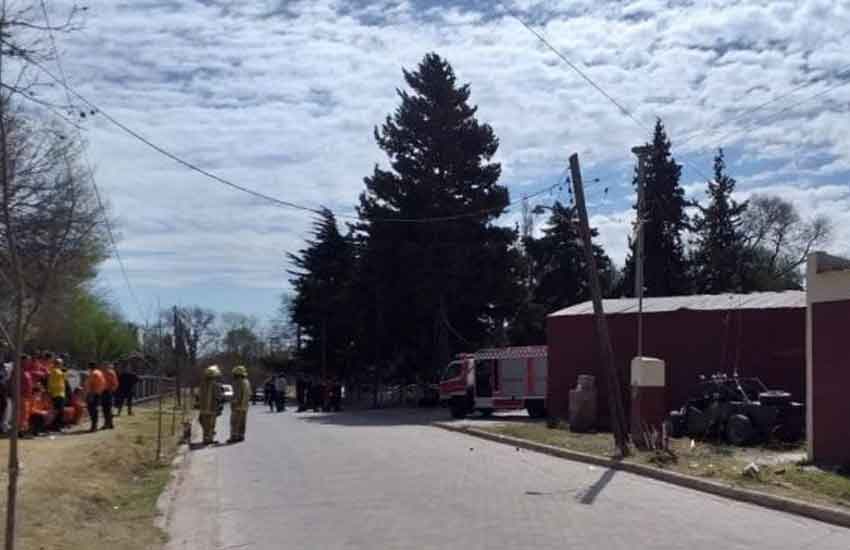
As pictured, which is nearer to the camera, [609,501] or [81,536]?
[81,536]

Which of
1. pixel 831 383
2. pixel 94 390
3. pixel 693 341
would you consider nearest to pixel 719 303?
pixel 693 341

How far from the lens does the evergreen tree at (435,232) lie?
51.6 metres

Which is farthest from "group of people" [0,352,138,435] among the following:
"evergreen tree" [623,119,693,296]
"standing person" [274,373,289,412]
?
"evergreen tree" [623,119,693,296]

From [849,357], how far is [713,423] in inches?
215

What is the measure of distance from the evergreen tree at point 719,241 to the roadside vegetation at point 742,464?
126 feet

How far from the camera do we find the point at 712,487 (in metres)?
16.0

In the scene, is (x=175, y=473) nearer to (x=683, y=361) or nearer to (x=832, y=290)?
(x=832, y=290)

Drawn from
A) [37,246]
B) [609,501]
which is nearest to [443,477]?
[609,501]

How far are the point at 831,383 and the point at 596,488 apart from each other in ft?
17.5

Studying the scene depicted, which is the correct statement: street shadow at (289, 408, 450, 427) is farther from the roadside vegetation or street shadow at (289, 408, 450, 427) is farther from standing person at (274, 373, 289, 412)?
the roadside vegetation

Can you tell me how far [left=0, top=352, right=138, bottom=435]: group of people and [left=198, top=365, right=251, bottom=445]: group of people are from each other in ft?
9.14

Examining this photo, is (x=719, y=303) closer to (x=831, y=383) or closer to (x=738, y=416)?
(x=738, y=416)

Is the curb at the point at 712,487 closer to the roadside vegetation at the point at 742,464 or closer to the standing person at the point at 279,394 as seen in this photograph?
the roadside vegetation at the point at 742,464

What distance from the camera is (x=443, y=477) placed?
17.8m
